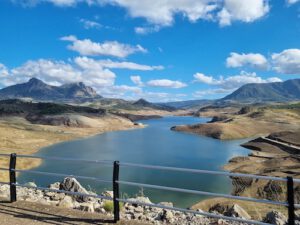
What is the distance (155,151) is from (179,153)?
6642 mm

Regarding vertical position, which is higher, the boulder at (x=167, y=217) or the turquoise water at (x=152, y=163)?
the boulder at (x=167, y=217)

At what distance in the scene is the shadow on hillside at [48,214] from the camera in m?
10.7

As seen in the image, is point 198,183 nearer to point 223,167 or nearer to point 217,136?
point 223,167

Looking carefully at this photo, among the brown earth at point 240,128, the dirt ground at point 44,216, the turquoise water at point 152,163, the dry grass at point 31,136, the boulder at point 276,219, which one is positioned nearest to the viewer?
the dirt ground at point 44,216

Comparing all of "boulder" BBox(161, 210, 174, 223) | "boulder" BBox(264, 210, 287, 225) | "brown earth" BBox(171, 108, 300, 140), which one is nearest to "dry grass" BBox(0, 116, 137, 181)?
"brown earth" BBox(171, 108, 300, 140)

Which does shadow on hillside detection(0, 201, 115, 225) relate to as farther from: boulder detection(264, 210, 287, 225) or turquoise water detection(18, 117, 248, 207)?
turquoise water detection(18, 117, 248, 207)

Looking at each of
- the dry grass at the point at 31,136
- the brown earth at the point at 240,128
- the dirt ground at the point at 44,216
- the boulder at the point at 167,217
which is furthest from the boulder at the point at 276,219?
the brown earth at the point at 240,128

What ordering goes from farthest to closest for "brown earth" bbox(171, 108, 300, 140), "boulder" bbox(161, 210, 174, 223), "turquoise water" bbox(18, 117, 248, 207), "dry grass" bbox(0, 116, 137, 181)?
"brown earth" bbox(171, 108, 300, 140), "dry grass" bbox(0, 116, 137, 181), "turquoise water" bbox(18, 117, 248, 207), "boulder" bbox(161, 210, 174, 223)

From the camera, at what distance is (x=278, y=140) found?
11144cm

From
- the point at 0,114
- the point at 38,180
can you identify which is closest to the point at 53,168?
the point at 38,180

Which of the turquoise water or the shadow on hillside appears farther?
the turquoise water

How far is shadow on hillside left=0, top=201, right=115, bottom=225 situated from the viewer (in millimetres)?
10711

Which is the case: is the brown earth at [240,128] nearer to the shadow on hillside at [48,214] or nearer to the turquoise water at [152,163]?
the turquoise water at [152,163]

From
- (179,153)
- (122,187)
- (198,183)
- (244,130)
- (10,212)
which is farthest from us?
(244,130)
